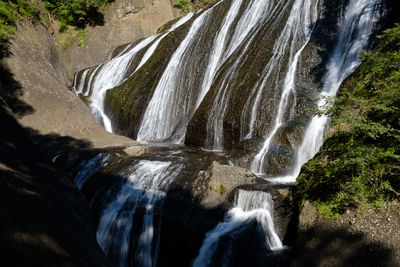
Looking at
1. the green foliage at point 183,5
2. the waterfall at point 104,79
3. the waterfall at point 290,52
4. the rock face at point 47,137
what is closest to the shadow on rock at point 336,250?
the rock face at point 47,137

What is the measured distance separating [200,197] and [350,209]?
8.69 ft

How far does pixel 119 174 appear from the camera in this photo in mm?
6480

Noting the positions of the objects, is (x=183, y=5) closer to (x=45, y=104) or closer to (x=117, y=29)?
(x=117, y=29)

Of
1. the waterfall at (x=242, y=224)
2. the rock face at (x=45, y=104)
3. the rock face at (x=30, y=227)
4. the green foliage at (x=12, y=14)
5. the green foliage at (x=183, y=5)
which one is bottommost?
the waterfall at (x=242, y=224)

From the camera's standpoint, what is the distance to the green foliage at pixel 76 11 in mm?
19766

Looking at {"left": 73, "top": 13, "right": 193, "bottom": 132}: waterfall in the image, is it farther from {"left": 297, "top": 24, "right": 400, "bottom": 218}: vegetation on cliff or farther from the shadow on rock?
the shadow on rock

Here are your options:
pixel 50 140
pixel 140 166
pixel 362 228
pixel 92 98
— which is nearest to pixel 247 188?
pixel 362 228

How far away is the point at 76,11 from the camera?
64.1 feet

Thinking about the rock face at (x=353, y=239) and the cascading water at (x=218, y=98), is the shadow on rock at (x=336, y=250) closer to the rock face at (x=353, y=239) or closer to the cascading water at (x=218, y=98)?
the rock face at (x=353, y=239)

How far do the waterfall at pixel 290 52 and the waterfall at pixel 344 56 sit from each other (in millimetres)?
868

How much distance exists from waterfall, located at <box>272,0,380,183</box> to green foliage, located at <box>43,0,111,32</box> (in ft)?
60.4

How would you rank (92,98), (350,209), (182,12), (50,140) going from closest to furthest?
1. (350,209)
2. (50,140)
3. (92,98)
4. (182,12)

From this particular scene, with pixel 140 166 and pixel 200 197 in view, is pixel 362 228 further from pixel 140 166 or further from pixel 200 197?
pixel 140 166

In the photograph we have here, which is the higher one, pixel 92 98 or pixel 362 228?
pixel 92 98
